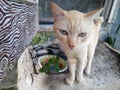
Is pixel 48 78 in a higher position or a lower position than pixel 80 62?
lower

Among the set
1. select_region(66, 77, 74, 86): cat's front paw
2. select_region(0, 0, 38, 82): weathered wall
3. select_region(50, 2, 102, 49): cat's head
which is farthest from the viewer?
select_region(66, 77, 74, 86): cat's front paw

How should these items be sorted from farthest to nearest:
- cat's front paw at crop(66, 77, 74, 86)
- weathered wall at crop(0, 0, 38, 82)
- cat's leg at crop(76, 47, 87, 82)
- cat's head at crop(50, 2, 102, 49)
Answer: cat's front paw at crop(66, 77, 74, 86) → cat's leg at crop(76, 47, 87, 82) → cat's head at crop(50, 2, 102, 49) → weathered wall at crop(0, 0, 38, 82)

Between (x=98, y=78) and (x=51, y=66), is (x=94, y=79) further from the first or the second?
(x=51, y=66)

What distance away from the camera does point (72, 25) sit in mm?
787

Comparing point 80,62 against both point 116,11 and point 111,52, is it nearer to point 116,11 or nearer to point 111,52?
point 111,52

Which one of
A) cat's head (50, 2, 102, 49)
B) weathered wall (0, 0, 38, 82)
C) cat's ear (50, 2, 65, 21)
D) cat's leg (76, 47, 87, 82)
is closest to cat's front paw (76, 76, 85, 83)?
cat's leg (76, 47, 87, 82)

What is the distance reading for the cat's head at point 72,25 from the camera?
0.79 meters

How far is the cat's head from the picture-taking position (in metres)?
0.79

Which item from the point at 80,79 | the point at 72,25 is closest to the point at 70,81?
the point at 80,79

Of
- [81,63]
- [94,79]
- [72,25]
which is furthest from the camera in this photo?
[94,79]

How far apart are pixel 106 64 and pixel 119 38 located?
1.28ft

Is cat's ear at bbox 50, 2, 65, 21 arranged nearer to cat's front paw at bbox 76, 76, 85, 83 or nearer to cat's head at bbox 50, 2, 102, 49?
cat's head at bbox 50, 2, 102, 49

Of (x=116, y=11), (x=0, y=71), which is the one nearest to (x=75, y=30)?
(x=0, y=71)

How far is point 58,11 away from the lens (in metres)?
0.80
